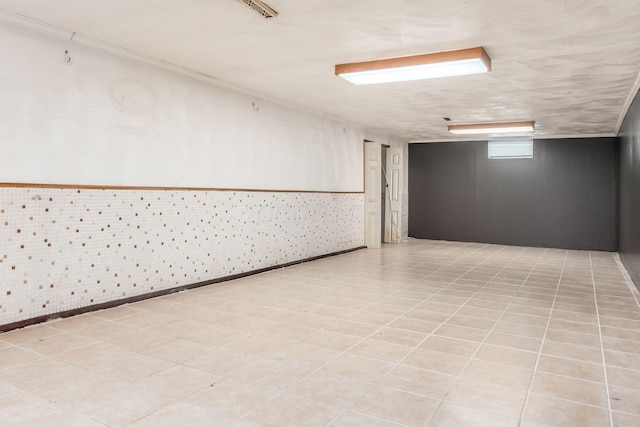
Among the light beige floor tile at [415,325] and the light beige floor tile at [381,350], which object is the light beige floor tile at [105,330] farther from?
the light beige floor tile at [415,325]

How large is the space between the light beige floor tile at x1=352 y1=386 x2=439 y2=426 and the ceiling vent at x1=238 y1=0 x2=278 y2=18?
3153mm

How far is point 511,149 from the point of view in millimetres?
12086

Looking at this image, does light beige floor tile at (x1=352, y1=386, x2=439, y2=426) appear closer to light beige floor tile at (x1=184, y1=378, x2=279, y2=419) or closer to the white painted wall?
light beige floor tile at (x1=184, y1=378, x2=279, y2=419)

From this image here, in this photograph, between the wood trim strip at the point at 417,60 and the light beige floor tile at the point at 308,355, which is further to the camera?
the wood trim strip at the point at 417,60

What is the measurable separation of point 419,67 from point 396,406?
3880 mm

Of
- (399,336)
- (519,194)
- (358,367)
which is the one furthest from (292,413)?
(519,194)

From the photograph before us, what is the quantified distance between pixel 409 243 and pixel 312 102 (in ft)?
19.1

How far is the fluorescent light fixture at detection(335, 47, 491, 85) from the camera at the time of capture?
15.8 feet

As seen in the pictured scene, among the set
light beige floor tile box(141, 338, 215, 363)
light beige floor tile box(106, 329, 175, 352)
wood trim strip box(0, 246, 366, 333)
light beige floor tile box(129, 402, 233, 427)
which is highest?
wood trim strip box(0, 246, 366, 333)

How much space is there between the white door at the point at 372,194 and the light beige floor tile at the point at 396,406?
25.9 feet

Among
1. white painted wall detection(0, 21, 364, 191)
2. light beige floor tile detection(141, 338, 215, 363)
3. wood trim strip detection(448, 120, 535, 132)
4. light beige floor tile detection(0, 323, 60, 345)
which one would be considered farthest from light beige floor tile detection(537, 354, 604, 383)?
wood trim strip detection(448, 120, 535, 132)

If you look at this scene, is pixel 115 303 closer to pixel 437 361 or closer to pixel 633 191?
pixel 437 361

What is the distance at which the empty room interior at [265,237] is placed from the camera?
2.95 metres

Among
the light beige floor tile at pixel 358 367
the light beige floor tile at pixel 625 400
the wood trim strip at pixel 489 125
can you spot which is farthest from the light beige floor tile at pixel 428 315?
the wood trim strip at pixel 489 125
